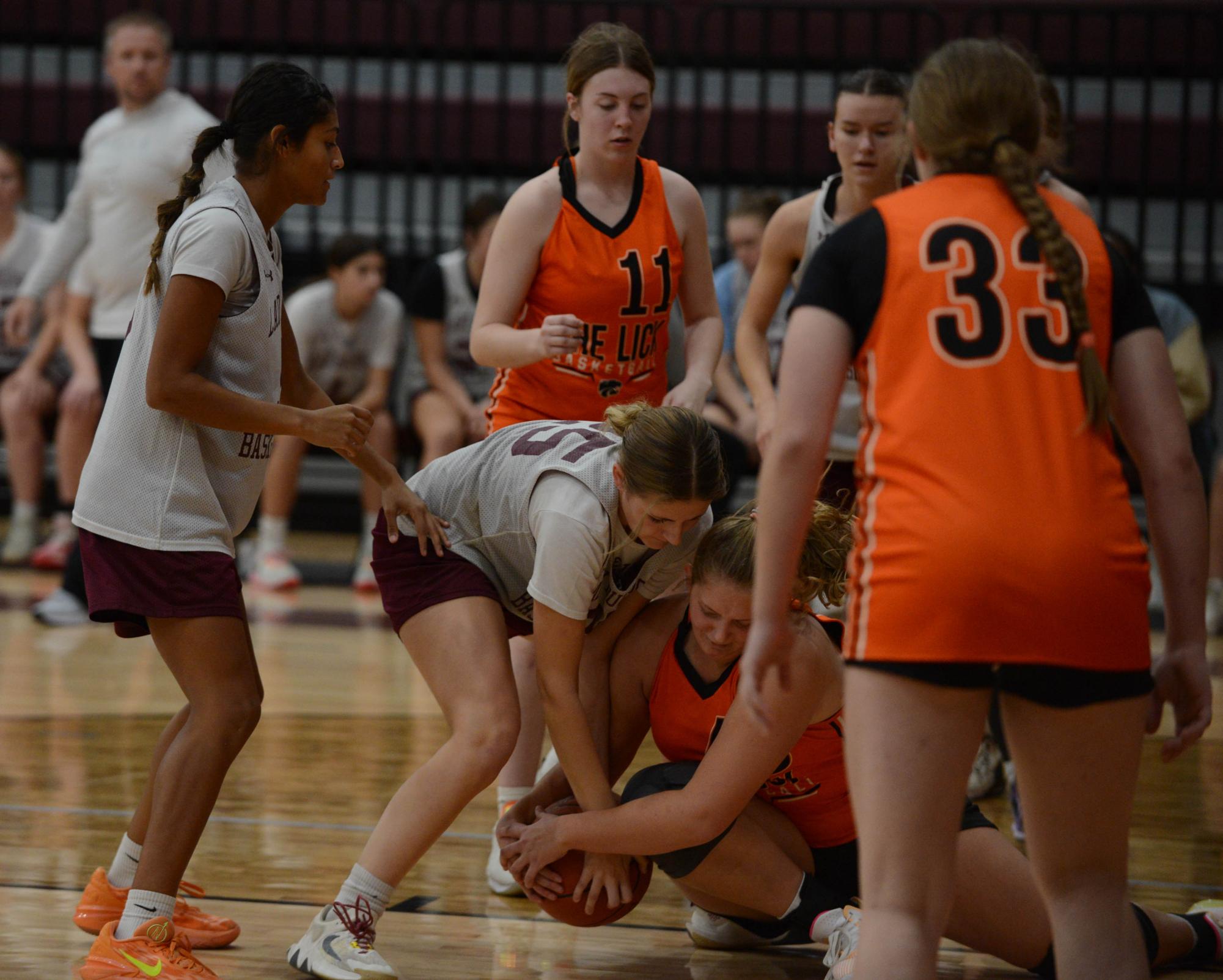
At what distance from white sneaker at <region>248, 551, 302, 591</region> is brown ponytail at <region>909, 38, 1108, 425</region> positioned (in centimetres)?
445

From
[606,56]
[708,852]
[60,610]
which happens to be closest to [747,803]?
[708,852]

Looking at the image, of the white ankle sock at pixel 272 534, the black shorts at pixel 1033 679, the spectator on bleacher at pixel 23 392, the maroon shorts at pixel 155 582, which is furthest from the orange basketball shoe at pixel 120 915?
the spectator on bleacher at pixel 23 392

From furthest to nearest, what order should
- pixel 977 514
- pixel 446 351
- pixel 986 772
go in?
pixel 446 351, pixel 986 772, pixel 977 514

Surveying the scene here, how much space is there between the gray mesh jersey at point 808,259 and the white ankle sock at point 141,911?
1.49 m

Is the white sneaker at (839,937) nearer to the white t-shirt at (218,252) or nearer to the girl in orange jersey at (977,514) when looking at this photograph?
the girl in orange jersey at (977,514)

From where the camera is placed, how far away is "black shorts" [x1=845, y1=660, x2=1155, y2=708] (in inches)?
62.2

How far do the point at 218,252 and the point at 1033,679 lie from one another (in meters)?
1.32

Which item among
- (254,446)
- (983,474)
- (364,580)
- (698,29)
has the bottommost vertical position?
(364,580)

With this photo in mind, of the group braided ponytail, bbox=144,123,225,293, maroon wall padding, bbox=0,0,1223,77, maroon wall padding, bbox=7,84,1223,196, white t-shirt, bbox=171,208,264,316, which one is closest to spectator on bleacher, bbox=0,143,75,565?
maroon wall padding, bbox=7,84,1223,196

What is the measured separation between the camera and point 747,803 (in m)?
2.31

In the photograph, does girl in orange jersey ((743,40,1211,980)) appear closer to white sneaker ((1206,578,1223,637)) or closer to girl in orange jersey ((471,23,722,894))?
girl in orange jersey ((471,23,722,894))

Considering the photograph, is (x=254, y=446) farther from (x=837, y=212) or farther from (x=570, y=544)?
(x=837, y=212)

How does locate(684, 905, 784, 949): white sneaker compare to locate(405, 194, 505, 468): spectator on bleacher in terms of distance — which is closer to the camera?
locate(684, 905, 784, 949): white sneaker

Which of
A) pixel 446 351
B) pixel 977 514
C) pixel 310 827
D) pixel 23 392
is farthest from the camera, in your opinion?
pixel 23 392
